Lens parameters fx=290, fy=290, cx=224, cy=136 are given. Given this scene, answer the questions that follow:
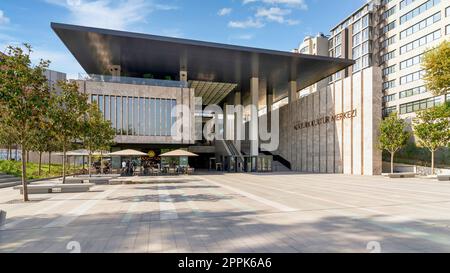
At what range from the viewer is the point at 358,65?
233 feet

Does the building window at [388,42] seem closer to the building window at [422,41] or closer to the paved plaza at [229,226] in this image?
the building window at [422,41]

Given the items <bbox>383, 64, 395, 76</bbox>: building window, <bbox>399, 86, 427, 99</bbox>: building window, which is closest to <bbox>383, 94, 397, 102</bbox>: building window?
<bbox>399, 86, 427, 99</bbox>: building window

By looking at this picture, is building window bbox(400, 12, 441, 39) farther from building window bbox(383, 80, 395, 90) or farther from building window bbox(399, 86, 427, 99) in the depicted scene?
building window bbox(399, 86, 427, 99)

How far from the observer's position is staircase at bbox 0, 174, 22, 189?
20050 mm

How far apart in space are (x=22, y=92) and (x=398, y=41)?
2687 inches

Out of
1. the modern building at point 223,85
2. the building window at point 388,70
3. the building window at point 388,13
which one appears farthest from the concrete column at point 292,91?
the building window at point 388,13

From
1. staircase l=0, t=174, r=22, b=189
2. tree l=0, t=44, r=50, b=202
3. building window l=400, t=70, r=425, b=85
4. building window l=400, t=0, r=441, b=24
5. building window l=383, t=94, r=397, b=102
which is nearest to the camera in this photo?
tree l=0, t=44, r=50, b=202

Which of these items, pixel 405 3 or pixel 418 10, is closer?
pixel 418 10

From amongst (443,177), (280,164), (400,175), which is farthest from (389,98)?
(443,177)

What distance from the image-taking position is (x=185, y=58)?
119 feet

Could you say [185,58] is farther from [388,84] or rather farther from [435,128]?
[388,84]

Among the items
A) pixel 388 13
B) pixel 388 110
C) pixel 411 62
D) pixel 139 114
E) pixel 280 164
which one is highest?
pixel 388 13
